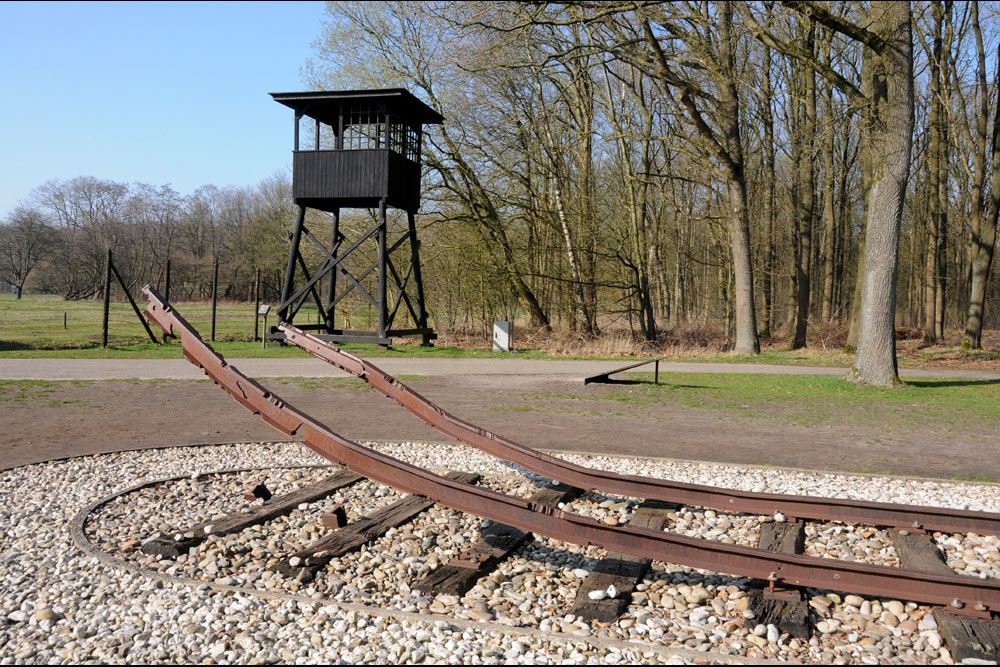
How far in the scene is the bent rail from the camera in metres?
3.75

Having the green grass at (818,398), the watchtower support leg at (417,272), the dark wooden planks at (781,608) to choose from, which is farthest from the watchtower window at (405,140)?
the dark wooden planks at (781,608)

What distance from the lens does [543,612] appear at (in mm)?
3943

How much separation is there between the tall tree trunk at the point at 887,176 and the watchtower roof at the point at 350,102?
11.1 metres

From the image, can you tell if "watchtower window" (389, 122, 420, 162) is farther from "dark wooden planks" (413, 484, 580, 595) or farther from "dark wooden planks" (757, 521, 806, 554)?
"dark wooden planks" (757, 521, 806, 554)

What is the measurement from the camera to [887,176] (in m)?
14.6

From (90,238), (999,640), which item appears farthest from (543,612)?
(90,238)

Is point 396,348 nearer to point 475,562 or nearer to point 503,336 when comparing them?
point 503,336

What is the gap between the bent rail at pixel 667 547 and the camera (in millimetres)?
3748

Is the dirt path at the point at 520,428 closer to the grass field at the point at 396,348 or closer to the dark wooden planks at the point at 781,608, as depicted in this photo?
the dark wooden planks at the point at 781,608

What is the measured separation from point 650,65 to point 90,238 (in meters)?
37.4

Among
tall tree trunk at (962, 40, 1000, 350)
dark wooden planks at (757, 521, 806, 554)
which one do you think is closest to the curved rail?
dark wooden planks at (757, 521, 806, 554)

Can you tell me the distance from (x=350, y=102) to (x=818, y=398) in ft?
46.3

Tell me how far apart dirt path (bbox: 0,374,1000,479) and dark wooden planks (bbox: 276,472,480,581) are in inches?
120

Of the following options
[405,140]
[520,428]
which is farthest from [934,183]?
[520,428]
